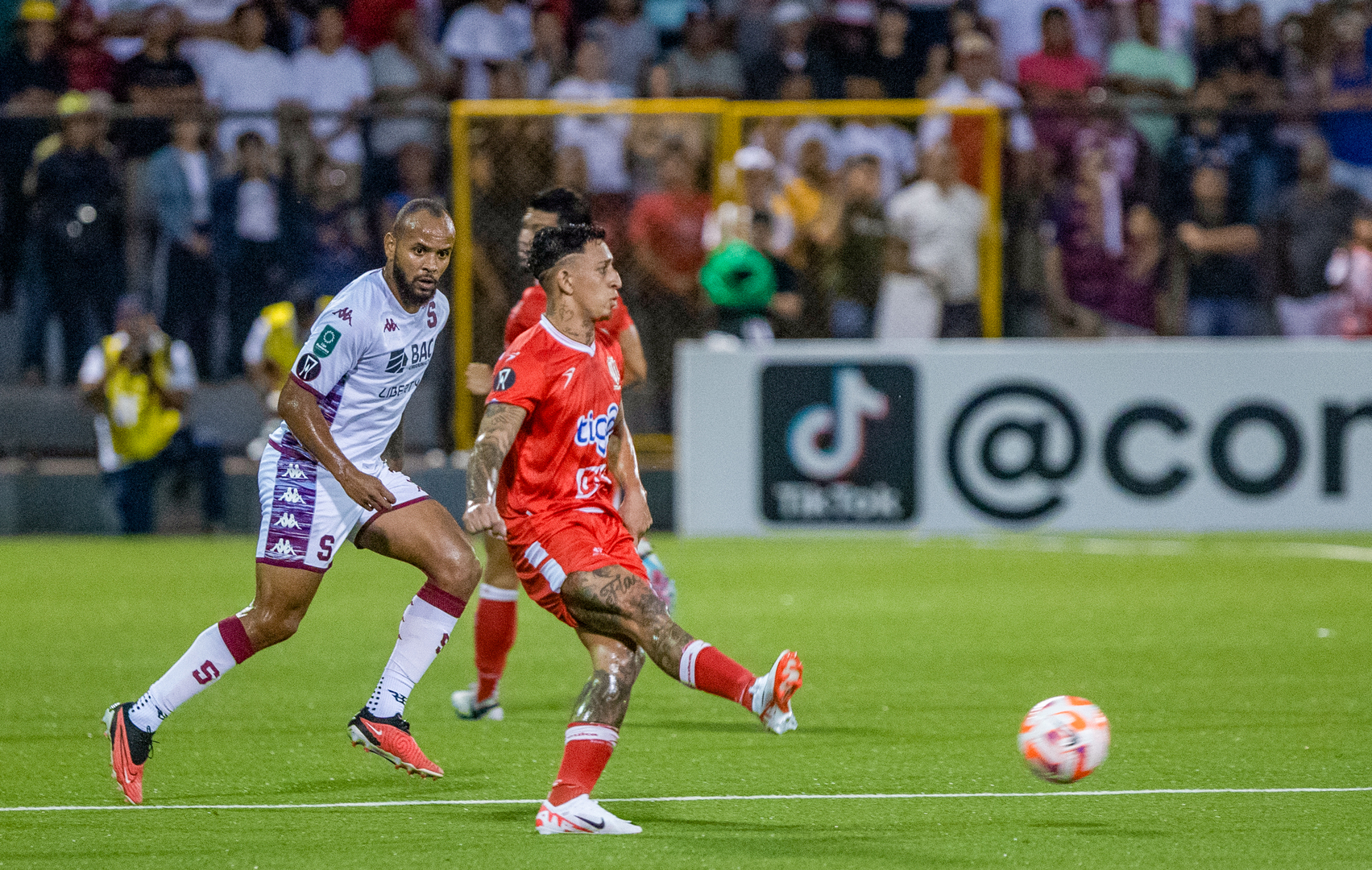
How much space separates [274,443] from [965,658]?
13.3 ft

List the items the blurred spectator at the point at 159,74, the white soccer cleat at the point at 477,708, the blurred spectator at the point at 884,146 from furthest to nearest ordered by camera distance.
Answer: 1. the blurred spectator at the point at 159,74
2. the blurred spectator at the point at 884,146
3. the white soccer cleat at the point at 477,708

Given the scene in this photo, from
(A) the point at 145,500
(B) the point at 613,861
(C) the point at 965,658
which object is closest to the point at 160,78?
(A) the point at 145,500

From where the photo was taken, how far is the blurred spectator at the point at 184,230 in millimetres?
14930

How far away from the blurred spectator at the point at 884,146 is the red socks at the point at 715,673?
10023 mm

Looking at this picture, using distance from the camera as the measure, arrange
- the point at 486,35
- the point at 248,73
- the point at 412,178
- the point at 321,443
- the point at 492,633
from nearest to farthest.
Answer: the point at 321,443
the point at 492,633
the point at 412,178
the point at 248,73
the point at 486,35

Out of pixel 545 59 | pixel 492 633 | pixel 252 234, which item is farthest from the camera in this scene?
pixel 545 59

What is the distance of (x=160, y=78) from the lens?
52.5ft

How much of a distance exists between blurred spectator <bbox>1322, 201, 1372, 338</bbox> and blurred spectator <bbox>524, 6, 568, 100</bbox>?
6.16 meters

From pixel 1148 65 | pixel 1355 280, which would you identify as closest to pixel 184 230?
pixel 1148 65

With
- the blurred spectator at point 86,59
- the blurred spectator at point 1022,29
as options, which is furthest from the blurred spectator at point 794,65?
the blurred spectator at point 86,59

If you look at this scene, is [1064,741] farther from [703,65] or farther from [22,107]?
[22,107]

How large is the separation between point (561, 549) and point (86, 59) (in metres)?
12.1

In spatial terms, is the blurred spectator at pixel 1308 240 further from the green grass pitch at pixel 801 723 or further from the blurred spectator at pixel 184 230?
the blurred spectator at pixel 184 230

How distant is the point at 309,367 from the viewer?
20.6 ft
